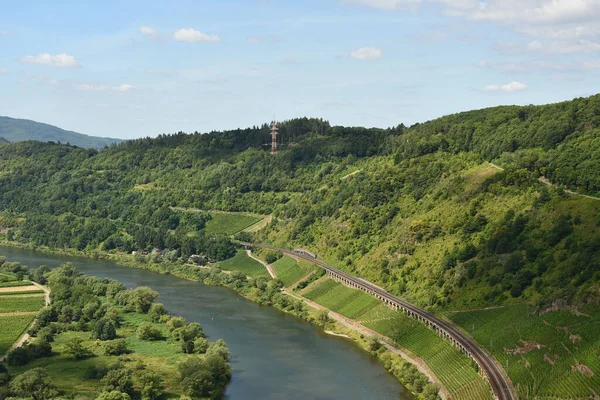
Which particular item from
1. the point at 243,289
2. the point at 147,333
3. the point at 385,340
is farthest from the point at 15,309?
the point at 385,340

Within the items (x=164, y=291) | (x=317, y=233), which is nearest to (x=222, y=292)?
(x=164, y=291)

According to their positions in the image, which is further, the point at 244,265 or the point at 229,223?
the point at 229,223

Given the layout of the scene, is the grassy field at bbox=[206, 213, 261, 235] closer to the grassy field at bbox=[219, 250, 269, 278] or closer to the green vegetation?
the grassy field at bbox=[219, 250, 269, 278]

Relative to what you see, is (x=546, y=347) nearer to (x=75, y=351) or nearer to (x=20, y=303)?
(x=75, y=351)

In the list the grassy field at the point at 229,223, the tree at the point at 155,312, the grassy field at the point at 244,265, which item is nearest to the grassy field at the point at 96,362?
the tree at the point at 155,312

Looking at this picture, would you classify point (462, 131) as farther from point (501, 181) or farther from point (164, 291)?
point (164, 291)

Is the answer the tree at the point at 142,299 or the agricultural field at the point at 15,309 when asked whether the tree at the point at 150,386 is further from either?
the tree at the point at 142,299

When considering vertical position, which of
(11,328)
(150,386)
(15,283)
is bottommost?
(11,328)

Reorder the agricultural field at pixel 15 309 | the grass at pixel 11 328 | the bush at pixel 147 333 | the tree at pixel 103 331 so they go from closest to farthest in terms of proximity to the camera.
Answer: the grass at pixel 11 328 < the tree at pixel 103 331 < the agricultural field at pixel 15 309 < the bush at pixel 147 333
